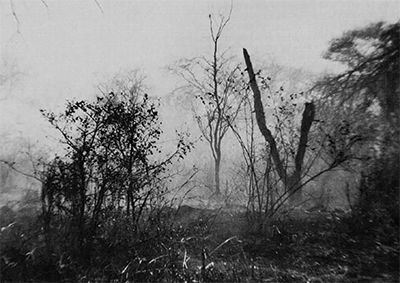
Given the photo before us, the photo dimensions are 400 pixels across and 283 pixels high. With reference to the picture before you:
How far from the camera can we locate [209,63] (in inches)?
358

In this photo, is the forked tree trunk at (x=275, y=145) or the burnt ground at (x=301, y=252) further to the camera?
the forked tree trunk at (x=275, y=145)

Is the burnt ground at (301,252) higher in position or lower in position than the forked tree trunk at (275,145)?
lower

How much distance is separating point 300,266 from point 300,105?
14.2 feet

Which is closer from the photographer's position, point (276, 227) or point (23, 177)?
point (23, 177)

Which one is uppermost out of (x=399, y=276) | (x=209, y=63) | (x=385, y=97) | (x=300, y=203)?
(x=209, y=63)

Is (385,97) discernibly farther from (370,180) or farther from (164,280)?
(164,280)

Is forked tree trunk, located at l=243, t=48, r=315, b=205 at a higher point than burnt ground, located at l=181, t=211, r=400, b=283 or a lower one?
higher

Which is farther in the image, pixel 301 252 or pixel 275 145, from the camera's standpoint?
pixel 275 145

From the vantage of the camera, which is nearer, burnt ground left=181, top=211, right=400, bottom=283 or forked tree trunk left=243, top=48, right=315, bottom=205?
burnt ground left=181, top=211, right=400, bottom=283

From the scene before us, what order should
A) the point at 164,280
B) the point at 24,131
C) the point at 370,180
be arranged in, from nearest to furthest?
the point at 164,280
the point at 24,131
the point at 370,180

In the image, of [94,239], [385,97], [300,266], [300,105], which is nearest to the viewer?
[94,239]

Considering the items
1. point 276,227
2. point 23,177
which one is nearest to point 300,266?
point 276,227

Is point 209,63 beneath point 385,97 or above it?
above

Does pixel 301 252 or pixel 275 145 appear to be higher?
pixel 275 145
